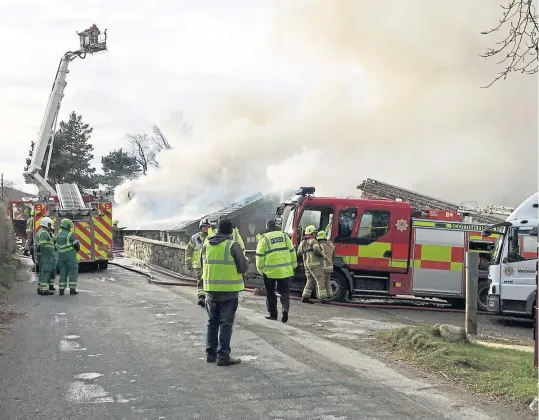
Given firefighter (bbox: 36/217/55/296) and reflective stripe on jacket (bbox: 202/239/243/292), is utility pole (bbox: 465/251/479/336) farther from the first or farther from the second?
firefighter (bbox: 36/217/55/296)

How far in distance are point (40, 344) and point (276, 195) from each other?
1747 centimetres

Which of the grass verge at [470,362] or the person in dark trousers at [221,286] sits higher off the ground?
the person in dark trousers at [221,286]

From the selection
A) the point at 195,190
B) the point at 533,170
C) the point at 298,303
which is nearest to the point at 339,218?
the point at 298,303

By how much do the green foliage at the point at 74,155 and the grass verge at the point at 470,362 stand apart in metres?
40.1

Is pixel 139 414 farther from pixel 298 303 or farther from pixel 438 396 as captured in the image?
pixel 298 303

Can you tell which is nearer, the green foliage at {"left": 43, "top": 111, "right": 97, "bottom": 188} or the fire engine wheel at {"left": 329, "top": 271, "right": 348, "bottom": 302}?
the fire engine wheel at {"left": 329, "top": 271, "right": 348, "bottom": 302}

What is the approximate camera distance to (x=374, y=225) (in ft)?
36.7

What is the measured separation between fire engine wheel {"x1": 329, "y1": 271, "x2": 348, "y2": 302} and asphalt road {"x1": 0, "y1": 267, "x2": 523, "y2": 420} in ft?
10.0

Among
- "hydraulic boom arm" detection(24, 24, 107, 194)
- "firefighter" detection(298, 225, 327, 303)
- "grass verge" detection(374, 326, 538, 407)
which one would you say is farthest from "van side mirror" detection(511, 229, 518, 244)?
"hydraulic boom arm" detection(24, 24, 107, 194)

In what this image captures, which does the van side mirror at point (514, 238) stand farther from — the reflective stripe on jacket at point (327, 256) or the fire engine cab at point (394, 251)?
the reflective stripe on jacket at point (327, 256)

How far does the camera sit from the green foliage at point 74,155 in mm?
44656

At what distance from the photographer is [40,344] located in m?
6.48

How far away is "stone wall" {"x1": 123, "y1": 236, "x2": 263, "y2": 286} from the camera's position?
12.8m

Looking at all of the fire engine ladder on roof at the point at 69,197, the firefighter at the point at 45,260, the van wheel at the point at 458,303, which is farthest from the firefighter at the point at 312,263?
the fire engine ladder on roof at the point at 69,197
